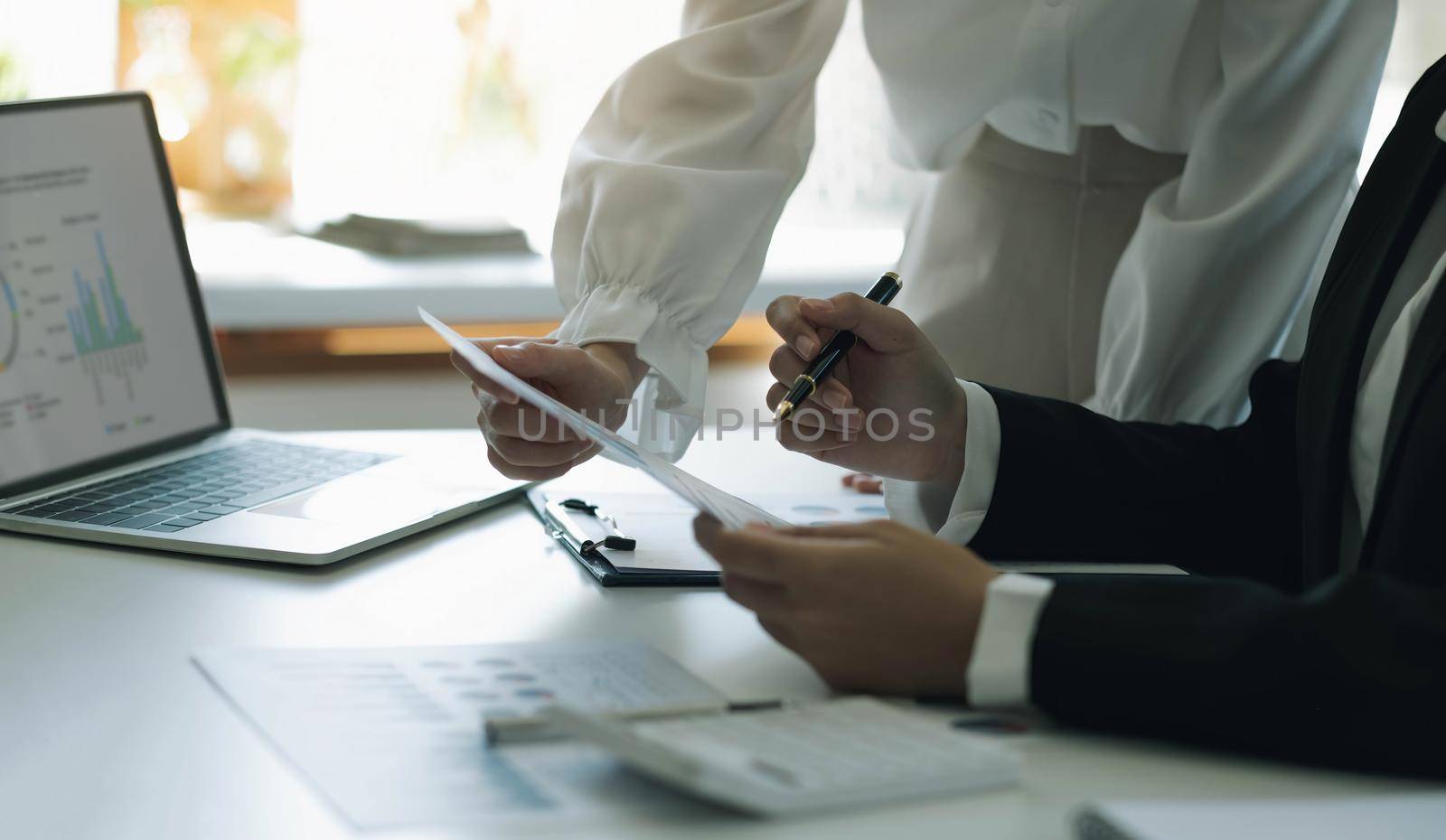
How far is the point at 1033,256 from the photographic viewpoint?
1259 mm

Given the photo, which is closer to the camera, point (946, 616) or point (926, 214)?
point (946, 616)

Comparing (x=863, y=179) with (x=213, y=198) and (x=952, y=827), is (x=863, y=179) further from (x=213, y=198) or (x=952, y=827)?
(x=952, y=827)

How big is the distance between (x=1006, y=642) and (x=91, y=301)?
0.86 m

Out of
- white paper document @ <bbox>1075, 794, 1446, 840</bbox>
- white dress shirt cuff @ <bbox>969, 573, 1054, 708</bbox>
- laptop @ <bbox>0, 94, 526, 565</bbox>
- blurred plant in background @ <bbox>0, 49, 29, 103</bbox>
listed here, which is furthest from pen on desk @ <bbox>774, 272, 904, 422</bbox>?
blurred plant in background @ <bbox>0, 49, 29, 103</bbox>

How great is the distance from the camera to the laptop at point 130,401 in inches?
36.3

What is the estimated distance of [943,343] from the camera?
1.29 metres

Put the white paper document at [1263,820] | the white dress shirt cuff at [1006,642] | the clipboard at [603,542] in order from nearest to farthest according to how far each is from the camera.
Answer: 1. the white paper document at [1263,820]
2. the white dress shirt cuff at [1006,642]
3. the clipboard at [603,542]

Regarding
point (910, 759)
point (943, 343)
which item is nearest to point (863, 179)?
point (943, 343)

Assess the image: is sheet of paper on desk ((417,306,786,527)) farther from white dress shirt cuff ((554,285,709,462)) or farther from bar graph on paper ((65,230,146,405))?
bar graph on paper ((65,230,146,405))

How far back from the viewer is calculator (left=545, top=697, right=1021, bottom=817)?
1.53ft

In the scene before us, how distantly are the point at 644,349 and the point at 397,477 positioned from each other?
0.74 ft

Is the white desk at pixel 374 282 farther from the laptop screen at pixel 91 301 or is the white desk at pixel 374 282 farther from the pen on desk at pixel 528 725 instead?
the pen on desk at pixel 528 725

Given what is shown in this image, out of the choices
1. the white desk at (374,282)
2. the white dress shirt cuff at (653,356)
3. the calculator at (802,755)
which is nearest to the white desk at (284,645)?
the calculator at (802,755)

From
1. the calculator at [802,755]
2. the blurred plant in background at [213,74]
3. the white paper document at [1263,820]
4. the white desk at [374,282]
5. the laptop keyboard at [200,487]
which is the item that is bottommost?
the white paper document at [1263,820]
